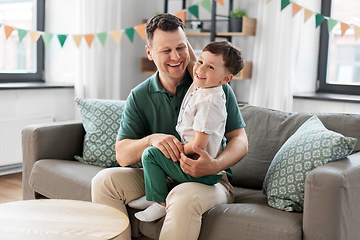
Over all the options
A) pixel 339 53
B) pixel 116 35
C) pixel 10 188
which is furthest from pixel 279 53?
pixel 10 188

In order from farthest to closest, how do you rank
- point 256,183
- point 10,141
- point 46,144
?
1. point 10,141
2. point 46,144
3. point 256,183

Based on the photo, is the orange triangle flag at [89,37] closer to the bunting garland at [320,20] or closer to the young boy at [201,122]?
the bunting garland at [320,20]

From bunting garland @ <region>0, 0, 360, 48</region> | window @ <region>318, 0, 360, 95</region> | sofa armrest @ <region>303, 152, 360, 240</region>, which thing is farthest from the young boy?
window @ <region>318, 0, 360, 95</region>

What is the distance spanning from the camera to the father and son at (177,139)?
1519mm

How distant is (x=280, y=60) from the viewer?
11.0ft

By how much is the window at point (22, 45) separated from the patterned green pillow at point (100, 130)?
1721 millimetres

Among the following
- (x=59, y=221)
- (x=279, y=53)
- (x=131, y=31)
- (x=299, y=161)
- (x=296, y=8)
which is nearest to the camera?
(x=59, y=221)

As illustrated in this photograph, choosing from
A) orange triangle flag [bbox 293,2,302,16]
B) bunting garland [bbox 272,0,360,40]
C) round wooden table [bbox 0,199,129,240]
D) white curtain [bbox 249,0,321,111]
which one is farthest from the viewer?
white curtain [bbox 249,0,321,111]

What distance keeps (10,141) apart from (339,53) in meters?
3.01

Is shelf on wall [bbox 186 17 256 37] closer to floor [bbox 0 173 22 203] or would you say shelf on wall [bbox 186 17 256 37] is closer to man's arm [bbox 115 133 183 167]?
man's arm [bbox 115 133 183 167]

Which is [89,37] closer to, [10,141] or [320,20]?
[10,141]

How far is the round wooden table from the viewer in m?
1.25

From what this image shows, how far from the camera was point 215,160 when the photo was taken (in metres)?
1.57

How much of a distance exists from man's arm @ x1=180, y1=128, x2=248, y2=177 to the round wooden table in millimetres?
318
